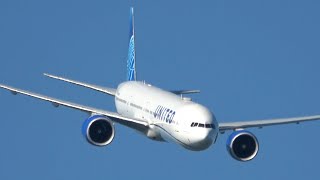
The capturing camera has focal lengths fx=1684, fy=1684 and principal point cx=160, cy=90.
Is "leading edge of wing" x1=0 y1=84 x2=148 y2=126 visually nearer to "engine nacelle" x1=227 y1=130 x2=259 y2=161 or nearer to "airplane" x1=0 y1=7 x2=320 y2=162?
"airplane" x1=0 y1=7 x2=320 y2=162

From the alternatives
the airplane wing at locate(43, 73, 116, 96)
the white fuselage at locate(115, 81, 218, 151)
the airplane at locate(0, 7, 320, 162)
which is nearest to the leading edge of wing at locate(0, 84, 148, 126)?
the airplane at locate(0, 7, 320, 162)

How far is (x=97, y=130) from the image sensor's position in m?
140

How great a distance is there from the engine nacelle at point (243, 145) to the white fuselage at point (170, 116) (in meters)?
4.94

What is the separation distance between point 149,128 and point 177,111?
6.27 metres

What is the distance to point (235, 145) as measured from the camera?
140 meters

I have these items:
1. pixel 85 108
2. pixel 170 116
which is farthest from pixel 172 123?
pixel 85 108

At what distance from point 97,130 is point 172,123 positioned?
22.6 feet

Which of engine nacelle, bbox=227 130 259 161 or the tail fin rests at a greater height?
the tail fin

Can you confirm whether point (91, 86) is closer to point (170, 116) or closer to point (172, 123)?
point (170, 116)

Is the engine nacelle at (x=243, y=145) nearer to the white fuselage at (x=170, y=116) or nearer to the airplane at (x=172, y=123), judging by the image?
the airplane at (x=172, y=123)

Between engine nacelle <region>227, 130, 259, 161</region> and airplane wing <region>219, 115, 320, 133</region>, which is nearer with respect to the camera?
engine nacelle <region>227, 130, 259, 161</region>

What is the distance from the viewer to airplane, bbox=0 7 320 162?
5285 inches

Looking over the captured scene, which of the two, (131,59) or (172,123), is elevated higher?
(131,59)

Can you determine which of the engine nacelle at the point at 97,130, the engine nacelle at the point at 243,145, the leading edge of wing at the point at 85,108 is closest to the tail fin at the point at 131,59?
the leading edge of wing at the point at 85,108
